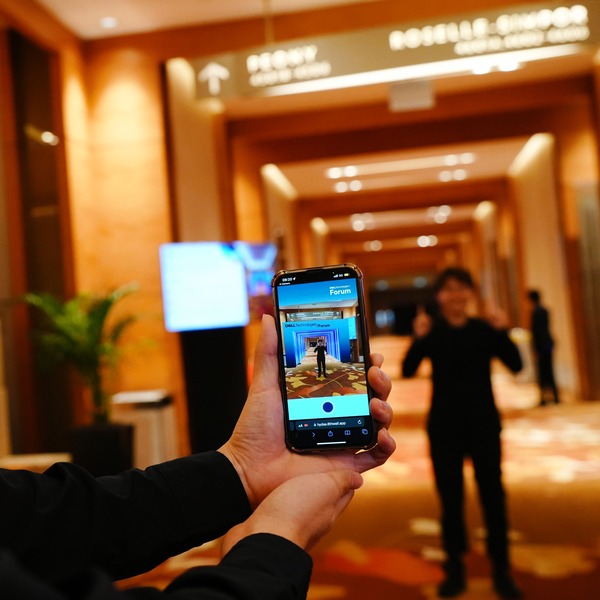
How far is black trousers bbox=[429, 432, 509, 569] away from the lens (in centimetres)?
318

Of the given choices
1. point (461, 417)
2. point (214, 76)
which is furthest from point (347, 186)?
point (461, 417)

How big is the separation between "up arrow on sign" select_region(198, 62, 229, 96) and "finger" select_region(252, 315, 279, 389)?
128 inches

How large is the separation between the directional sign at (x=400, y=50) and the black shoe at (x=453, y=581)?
8.43 ft

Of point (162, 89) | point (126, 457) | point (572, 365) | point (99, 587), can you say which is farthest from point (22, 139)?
point (572, 365)

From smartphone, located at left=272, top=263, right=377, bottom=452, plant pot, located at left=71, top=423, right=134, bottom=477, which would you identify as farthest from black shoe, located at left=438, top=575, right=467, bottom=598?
smartphone, located at left=272, top=263, right=377, bottom=452

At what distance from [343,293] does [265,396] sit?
8.2 inches

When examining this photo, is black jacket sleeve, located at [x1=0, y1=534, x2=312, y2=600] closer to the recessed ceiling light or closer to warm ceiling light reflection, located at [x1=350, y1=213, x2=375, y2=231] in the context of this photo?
the recessed ceiling light

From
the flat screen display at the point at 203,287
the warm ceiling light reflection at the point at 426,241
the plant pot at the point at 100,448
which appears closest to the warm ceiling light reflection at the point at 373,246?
the warm ceiling light reflection at the point at 426,241

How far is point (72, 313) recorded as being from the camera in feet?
16.3

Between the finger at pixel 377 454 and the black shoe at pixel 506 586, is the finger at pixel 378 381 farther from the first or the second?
the black shoe at pixel 506 586

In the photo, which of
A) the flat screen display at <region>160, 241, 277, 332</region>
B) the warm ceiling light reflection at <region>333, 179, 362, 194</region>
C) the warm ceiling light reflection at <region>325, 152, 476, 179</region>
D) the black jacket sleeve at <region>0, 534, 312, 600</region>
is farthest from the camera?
the warm ceiling light reflection at <region>333, 179, 362, 194</region>

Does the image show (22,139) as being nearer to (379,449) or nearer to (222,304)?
(222,304)

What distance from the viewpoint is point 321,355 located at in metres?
1.12

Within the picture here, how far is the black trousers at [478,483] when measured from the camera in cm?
318
